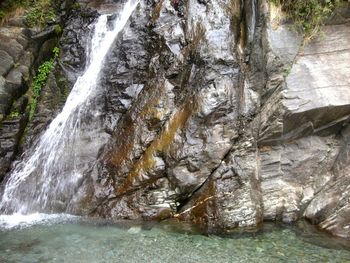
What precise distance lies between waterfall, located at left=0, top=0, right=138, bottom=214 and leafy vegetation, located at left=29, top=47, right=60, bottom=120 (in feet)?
2.25

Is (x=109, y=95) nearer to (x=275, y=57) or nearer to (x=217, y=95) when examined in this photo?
(x=217, y=95)

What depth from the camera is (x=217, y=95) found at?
7.21 metres

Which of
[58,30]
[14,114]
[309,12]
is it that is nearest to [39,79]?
[14,114]

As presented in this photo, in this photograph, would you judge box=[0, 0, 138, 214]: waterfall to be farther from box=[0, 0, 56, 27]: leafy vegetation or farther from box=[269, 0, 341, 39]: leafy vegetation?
box=[269, 0, 341, 39]: leafy vegetation

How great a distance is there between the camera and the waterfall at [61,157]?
779 centimetres

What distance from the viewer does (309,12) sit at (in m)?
7.63

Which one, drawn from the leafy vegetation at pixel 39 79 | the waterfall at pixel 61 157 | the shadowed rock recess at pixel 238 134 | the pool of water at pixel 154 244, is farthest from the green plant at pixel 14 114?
the pool of water at pixel 154 244

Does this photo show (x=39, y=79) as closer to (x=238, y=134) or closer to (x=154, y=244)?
(x=238, y=134)

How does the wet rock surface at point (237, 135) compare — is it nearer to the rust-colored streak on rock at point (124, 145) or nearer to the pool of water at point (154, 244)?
the rust-colored streak on rock at point (124, 145)

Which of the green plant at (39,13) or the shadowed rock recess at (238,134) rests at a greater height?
the green plant at (39,13)

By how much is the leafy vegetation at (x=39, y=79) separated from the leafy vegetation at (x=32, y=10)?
0.88 m

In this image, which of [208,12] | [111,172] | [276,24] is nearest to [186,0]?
[208,12]

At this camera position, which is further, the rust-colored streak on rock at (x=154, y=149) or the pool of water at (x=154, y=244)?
the rust-colored streak on rock at (x=154, y=149)

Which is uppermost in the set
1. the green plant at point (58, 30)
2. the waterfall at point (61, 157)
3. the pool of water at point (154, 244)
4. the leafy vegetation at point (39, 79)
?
the green plant at point (58, 30)
